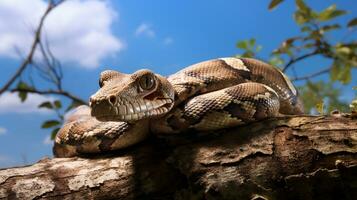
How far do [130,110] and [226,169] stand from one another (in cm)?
59

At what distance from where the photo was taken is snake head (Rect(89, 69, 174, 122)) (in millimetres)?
2068

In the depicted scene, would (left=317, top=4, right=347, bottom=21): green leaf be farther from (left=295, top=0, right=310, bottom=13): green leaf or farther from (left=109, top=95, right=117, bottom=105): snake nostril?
(left=109, top=95, right=117, bottom=105): snake nostril

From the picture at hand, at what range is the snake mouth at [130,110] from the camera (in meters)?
2.05

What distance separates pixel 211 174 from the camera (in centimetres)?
212

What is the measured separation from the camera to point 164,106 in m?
2.38

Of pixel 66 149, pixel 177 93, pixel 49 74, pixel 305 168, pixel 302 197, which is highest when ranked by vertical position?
pixel 49 74

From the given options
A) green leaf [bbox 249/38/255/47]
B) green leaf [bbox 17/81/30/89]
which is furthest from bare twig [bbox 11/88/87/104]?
green leaf [bbox 249/38/255/47]

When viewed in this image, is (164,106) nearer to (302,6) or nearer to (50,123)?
(302,6)

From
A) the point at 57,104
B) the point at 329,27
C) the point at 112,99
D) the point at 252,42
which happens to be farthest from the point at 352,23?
the point at 57,104

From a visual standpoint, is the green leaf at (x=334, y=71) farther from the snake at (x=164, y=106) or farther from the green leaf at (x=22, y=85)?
the green leaf at (x=22, y=85)

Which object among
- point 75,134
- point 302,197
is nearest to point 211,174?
point 302,197

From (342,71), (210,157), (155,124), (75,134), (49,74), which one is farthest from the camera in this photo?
(49,74)

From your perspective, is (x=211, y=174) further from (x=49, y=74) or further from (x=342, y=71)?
(x=49, y=74)

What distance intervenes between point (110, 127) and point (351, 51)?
2.85 metres
